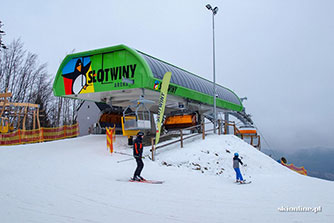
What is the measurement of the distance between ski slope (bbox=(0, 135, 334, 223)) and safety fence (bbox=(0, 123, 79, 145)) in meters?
6.77

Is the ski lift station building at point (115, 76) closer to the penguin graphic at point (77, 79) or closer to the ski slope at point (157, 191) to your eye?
the penguin graphic at point (77, 79)

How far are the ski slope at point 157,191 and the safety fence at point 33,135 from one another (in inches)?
266

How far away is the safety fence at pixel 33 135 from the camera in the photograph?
20469 mm

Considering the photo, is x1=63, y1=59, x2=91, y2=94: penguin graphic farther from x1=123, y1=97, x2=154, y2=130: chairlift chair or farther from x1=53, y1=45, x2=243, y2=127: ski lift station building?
x1=123, y1=97, x2=154, y2=130: chairlift chair

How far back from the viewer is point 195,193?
7367 mm

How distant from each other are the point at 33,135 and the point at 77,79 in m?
7.72

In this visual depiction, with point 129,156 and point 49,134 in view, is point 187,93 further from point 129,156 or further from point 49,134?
point 49,134

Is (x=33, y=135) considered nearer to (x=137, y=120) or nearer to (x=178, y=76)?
(x=137, y=120)

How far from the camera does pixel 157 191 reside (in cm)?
734

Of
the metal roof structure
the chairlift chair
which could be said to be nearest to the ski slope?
the chairlift chair

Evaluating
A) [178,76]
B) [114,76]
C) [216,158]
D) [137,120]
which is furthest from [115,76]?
[216,158]

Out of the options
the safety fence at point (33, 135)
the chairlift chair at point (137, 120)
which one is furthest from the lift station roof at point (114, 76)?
the safety fence at point (33, 135)

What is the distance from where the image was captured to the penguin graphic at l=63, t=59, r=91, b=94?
17406mm

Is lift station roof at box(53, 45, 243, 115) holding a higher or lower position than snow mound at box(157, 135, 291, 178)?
higher
